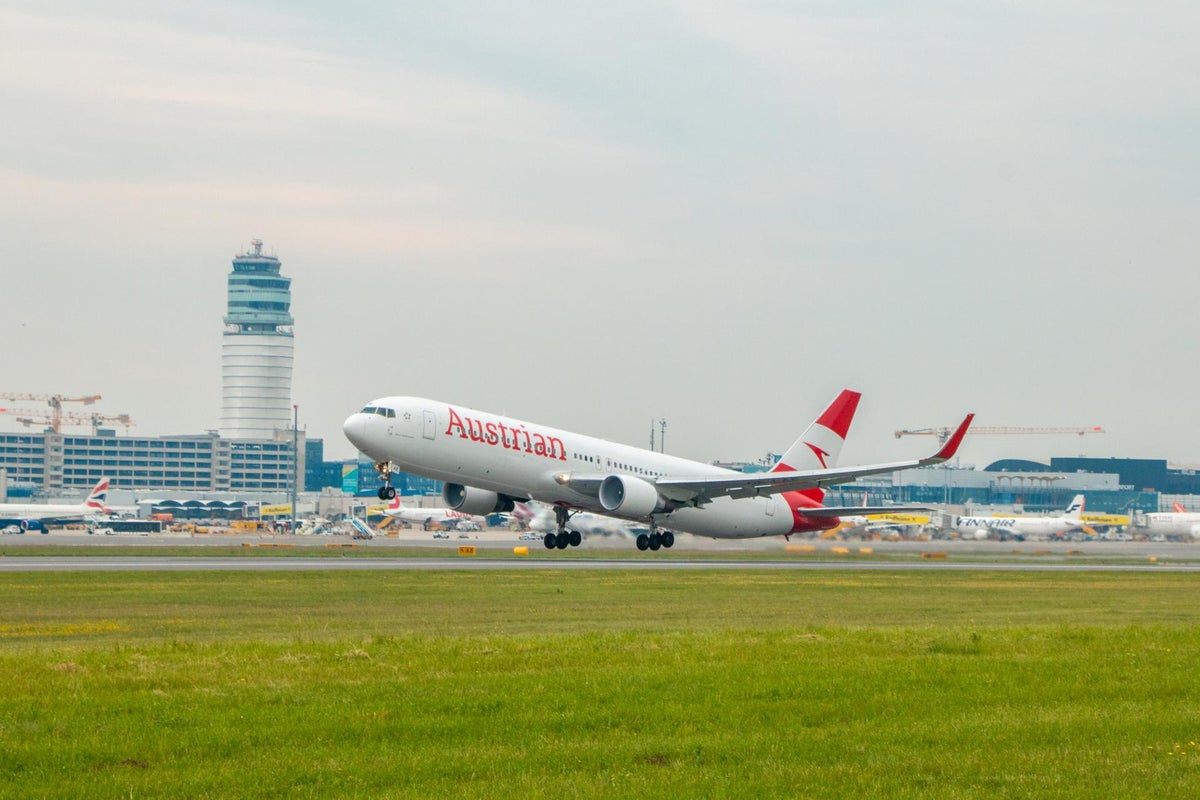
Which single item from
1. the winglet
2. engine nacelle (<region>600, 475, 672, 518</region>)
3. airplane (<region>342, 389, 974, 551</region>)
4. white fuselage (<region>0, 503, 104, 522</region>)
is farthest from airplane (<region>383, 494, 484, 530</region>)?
the winglet

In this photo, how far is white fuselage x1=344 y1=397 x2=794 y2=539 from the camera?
5203cm

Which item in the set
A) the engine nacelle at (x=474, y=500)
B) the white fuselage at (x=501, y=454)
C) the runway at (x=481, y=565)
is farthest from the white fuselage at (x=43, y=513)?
the white fuselage at (x=501, y=454)

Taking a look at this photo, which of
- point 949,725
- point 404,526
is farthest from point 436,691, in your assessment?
point 404,526

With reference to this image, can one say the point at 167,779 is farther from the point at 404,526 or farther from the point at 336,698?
the point at 404,526

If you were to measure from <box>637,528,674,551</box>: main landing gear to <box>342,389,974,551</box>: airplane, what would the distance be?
5cm

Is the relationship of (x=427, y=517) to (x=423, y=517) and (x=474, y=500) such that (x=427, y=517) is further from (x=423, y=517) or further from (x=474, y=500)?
(x=474, y=500)

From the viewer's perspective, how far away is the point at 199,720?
15.4 m

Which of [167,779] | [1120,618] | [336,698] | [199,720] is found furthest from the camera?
[1120,618]

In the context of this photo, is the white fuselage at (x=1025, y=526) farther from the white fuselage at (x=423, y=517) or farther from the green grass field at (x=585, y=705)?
the green grass field at (x=585, y=705)

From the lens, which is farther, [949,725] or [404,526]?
[404,526]

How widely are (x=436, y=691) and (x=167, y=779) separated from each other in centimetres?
523

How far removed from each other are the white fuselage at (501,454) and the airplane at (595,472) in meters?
0.04

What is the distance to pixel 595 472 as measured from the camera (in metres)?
58.6

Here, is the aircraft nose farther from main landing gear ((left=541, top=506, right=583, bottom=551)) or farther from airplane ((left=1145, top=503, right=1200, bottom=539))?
airplane ((left=1145, top=503, right=1200, bottom=539))
